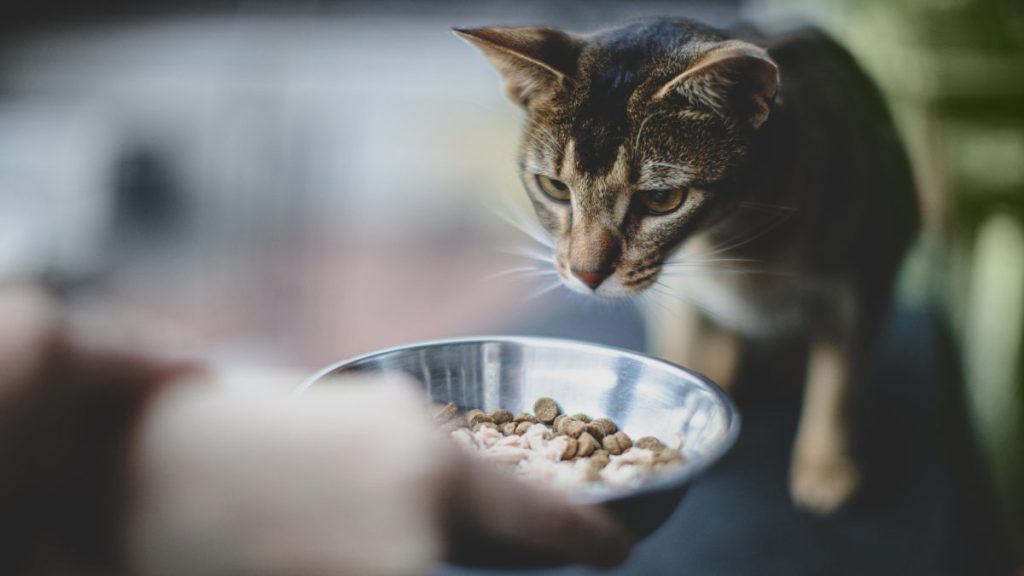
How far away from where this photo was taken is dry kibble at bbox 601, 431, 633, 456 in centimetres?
64

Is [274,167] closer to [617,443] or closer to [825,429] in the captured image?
[617,443]

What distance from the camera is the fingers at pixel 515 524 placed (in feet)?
1.69

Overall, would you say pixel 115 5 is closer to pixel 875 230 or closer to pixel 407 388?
pixel 407 388

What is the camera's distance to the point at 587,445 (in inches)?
25.3

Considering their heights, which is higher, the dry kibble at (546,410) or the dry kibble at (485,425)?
the dry kibble at (546,410)

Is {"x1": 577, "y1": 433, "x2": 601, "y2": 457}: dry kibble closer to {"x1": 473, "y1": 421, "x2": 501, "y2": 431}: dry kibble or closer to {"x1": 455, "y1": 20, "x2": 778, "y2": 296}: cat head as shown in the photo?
{"x1": 473, "y1": 421, "x2": 501, "y2": 431}: dry kibble

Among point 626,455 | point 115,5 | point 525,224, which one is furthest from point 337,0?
point 626,455

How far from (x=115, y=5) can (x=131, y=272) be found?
271 millimetres

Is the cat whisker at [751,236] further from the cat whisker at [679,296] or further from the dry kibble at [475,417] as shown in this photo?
the dry kibble at [475,417]

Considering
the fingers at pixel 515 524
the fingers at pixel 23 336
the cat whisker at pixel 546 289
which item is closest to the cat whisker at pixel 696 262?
the cat whisker at pixel 546 289

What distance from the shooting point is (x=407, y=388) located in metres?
0.60

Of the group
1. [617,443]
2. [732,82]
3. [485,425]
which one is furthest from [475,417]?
[732,82]

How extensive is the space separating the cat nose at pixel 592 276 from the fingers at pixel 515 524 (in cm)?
28

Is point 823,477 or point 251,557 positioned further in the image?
point 823,477
